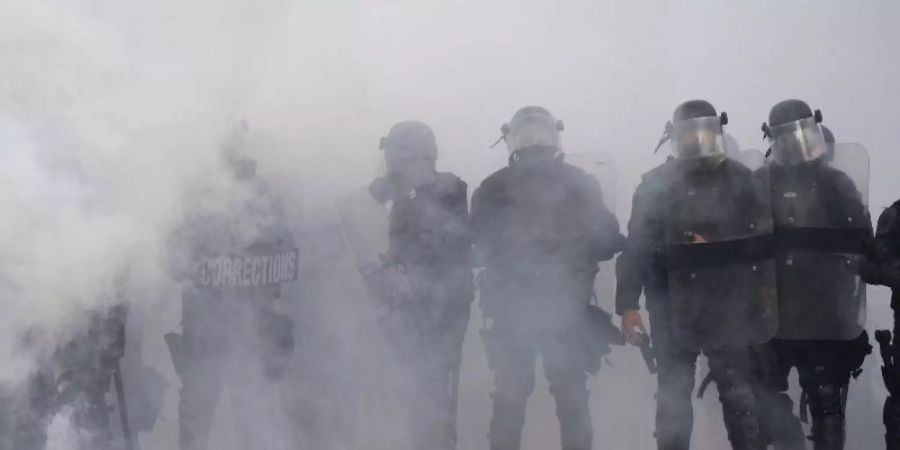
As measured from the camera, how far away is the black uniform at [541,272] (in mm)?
3283

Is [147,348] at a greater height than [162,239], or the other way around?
[162,239]

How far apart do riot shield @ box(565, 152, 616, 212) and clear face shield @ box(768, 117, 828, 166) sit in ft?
2.16

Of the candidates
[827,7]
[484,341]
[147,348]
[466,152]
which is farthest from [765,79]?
[147,348]

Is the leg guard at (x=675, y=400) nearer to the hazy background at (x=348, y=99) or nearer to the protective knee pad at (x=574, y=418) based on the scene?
the protective knee pad at (x=574, y=418)

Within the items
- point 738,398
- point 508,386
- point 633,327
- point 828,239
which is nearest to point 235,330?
point 508,386

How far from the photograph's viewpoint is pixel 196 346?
3.33 meters

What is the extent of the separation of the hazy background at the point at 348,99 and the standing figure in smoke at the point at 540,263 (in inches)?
10.6

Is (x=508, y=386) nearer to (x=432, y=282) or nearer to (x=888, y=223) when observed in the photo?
(x=432, y=282)

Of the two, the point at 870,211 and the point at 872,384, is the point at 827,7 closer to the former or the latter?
the point at 870,211

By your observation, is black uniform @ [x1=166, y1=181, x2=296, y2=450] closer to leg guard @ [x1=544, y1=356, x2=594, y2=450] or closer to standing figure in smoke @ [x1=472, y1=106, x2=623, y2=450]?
standing figure in smoke @ [x1=472, y1=106, x2=623, y2=450]

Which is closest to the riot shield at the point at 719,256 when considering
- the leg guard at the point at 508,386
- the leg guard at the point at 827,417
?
the leg guard at the point at 827,417

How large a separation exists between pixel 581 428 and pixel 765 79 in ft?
5.44

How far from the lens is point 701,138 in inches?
126

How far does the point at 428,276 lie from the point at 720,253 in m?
1.11
